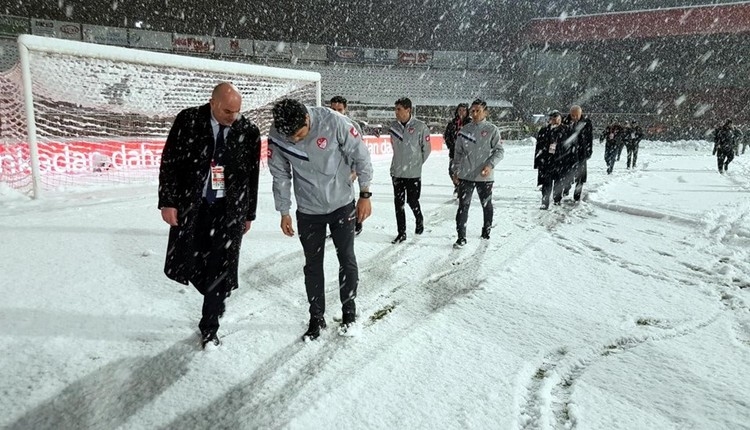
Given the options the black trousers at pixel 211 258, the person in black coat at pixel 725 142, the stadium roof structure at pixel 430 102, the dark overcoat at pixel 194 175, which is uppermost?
A: the stadium roof structure at pixel 430 102

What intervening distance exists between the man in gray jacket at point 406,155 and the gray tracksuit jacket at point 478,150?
413mm

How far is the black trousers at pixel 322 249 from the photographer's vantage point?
276cm

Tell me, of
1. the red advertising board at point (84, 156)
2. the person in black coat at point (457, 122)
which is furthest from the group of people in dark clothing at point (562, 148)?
the red advertising board at point (84, 156)

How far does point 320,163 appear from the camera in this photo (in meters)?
2.63

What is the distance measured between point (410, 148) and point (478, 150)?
2.47ft

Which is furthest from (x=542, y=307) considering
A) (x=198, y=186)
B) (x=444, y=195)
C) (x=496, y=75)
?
(x=496, y=75)

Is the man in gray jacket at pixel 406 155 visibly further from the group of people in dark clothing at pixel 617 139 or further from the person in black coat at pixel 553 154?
the group of people in dark clothing at pixel 617 139

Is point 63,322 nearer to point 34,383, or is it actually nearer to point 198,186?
point 34,383

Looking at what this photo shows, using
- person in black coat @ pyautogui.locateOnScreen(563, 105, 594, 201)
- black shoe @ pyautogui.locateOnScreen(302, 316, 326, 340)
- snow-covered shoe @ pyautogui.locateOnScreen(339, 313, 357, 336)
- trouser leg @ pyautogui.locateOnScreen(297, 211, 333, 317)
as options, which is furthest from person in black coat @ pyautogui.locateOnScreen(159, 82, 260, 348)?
person in black coat @ pyautogui.locateOnScreen(563, 105, 594, 201)

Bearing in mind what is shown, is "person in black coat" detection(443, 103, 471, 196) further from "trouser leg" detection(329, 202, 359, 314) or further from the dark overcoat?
the dark overcoat

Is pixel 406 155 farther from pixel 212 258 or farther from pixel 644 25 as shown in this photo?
pixel 644 25

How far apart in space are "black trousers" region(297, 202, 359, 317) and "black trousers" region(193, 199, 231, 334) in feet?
1.54

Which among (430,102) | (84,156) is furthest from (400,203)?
(430,102)

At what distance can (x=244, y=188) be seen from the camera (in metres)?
2.61
